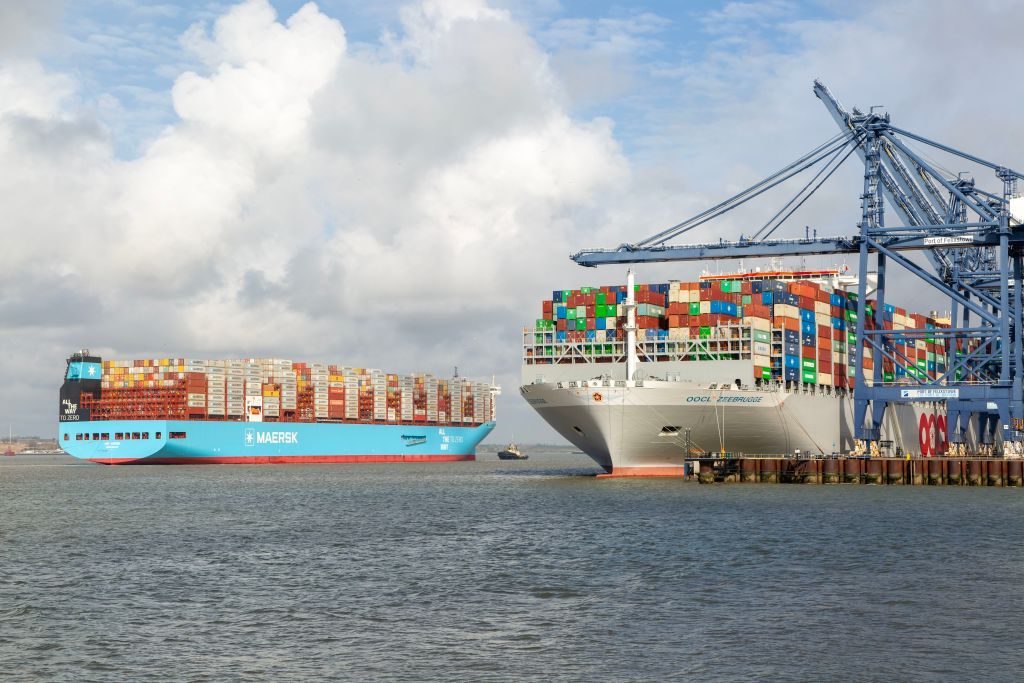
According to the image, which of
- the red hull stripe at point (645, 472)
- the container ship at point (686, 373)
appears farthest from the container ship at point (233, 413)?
the red hull stripe at point (645, 472)

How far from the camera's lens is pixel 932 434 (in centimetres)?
8962

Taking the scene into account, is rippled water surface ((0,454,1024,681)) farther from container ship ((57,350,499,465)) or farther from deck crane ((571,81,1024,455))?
container ship ((57,350,499,465))

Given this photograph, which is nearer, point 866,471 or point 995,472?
point 995,472

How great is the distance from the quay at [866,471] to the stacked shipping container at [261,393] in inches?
2651

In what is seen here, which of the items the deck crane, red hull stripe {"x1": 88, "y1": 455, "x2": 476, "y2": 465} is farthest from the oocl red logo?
red hull stripe {"x1": 88, "y1": 455, "x2": 476, "y2": 465}

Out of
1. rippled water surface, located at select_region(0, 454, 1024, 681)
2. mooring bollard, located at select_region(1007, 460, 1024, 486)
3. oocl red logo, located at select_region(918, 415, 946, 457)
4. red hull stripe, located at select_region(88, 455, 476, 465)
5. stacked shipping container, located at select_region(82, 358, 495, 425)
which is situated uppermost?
stacked shipping container, located at select_region(82, 358, 495, 425)

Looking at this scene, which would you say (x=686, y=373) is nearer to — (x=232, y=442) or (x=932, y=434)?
(x=932, y=434)

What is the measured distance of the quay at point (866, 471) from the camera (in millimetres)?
64375

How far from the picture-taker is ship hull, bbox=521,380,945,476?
64.8m

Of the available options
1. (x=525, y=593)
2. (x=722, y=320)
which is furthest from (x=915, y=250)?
(x=525, y=593)

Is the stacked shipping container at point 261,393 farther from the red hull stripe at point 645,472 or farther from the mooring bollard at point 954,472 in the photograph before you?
the mooring bollard at point 954,472

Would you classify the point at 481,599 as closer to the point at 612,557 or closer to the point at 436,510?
the point at 612,557

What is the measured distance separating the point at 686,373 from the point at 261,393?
222 feet

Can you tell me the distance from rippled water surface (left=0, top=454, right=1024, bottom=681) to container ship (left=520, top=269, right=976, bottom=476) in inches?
553
